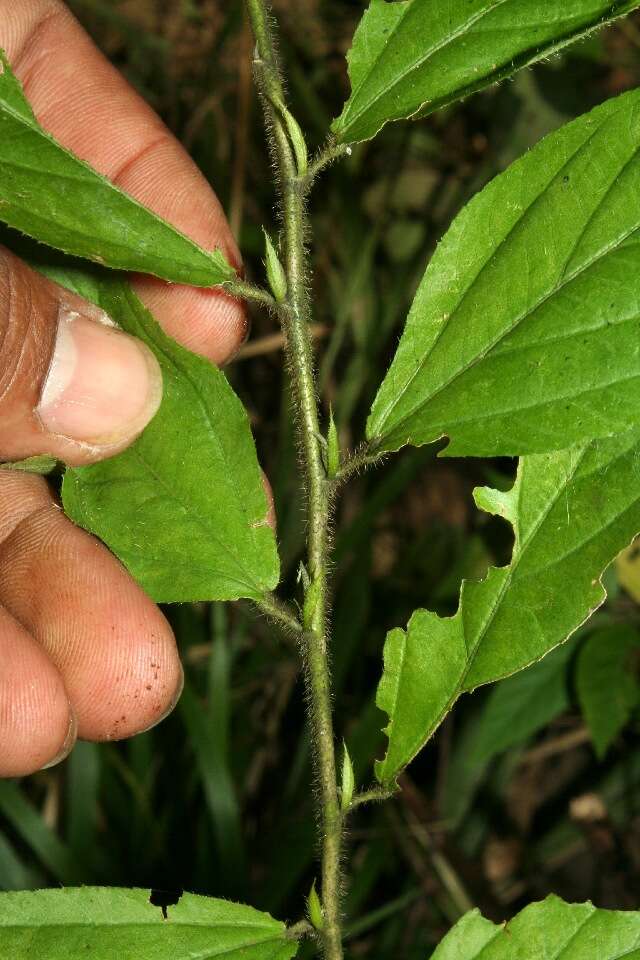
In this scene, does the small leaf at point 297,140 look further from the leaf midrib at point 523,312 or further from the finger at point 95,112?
the finger at point 95,112

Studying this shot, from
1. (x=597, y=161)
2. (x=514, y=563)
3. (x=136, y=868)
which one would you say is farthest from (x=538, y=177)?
(x=136, y=868)

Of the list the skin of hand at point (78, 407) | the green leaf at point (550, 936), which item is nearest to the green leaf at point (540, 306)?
the skin of hand at point (78, 407)

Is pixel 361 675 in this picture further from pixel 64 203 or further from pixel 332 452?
pixel 64 203

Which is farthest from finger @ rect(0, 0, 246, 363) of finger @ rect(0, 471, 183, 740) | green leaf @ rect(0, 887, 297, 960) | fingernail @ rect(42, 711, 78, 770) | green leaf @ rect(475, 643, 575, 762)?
green leaf @ rect(475, 643, 575, 762)

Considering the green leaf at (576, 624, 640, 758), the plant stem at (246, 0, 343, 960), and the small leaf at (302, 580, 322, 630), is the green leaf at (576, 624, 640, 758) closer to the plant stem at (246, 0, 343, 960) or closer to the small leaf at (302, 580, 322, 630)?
the plant stem at (246, 0, 343, 960)

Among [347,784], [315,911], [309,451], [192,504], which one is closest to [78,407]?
[192,504]

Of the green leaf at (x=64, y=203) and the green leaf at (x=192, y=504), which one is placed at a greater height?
the green leaf at (x=64, y=203)
